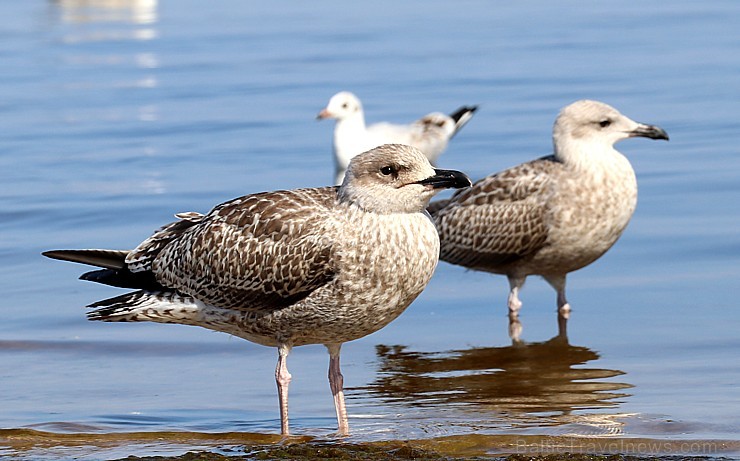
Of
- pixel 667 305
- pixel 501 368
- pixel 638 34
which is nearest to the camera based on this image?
pixel 501 368

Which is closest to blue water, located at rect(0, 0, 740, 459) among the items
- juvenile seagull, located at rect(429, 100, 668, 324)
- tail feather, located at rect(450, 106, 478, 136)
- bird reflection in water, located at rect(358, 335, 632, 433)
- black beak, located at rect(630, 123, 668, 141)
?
bird reflection in water, located at rect(358, 335, 632, 433)

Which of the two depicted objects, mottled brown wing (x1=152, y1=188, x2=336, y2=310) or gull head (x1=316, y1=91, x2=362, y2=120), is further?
gull head (x1=316, y1=91, x2=362, y2=120)

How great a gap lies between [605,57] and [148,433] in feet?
50.0

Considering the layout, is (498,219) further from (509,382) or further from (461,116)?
(461,116)

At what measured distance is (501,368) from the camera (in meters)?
9.14

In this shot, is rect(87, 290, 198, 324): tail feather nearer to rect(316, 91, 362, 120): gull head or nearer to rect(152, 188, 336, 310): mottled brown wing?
rect(152, 188, 336, 310): mottled brown wing

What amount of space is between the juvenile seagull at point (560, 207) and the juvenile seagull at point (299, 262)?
2772mm

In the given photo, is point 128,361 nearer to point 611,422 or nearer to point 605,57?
point 611,422

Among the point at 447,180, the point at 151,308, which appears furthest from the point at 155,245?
the point at 447,180

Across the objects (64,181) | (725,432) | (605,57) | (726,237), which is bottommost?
(725,432)

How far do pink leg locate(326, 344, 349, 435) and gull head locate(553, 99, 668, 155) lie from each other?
3.20 meters

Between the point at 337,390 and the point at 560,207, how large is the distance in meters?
2.99

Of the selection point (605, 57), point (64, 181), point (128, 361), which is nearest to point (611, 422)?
point (128, 361)

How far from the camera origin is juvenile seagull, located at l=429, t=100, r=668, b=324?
10.1 meters
